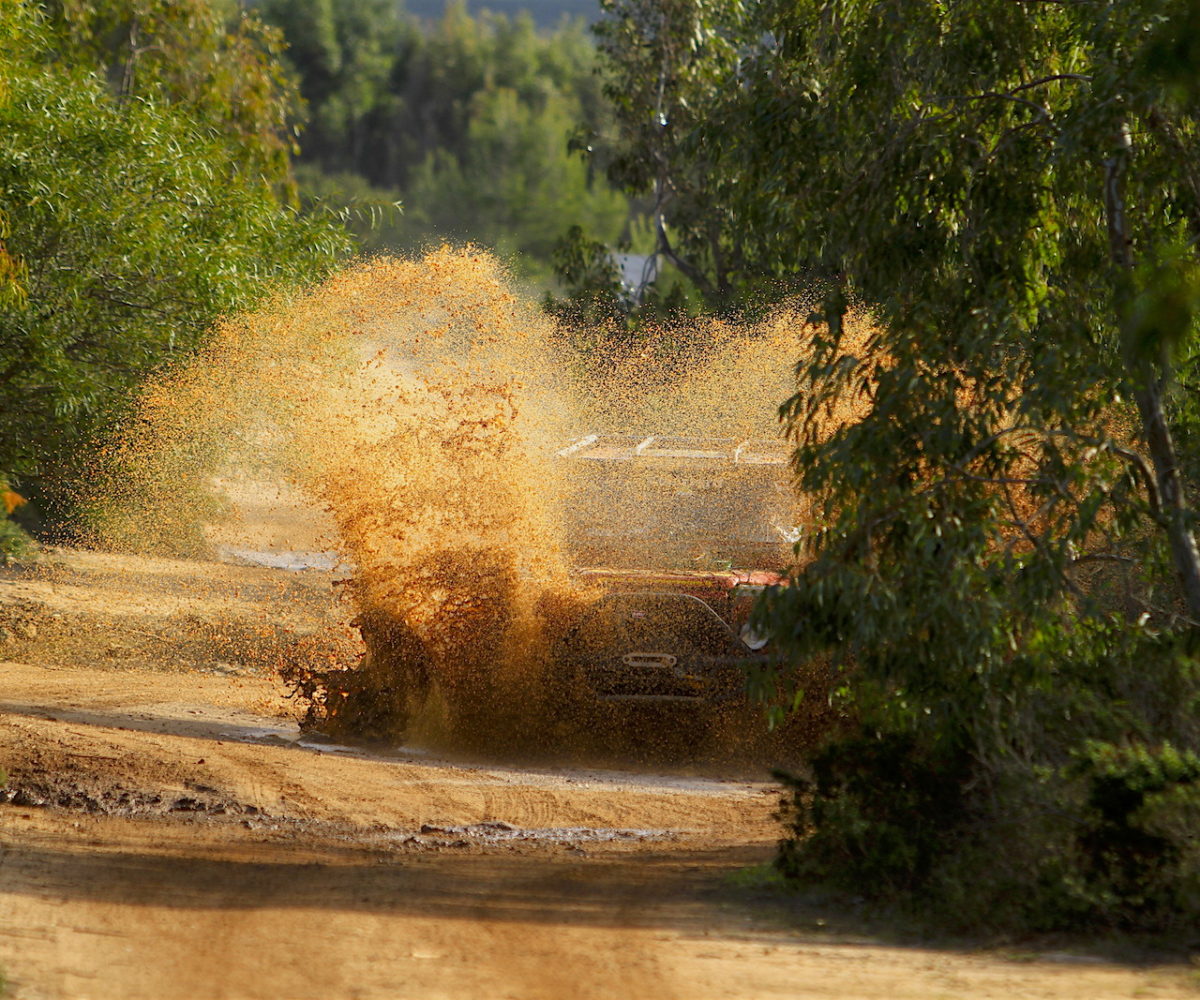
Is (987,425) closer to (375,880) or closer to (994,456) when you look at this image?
(994,456)

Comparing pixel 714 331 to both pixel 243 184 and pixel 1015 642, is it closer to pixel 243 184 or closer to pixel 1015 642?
pixel 243 184

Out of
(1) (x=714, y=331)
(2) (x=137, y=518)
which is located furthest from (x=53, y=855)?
(1) (x=714, y=331)

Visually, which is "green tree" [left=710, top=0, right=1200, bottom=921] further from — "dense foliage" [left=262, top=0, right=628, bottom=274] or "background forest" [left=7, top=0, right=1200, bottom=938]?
"dense foliage" [left=262, top=0, right=628, bottom=274]

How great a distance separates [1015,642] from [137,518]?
16.9 meters

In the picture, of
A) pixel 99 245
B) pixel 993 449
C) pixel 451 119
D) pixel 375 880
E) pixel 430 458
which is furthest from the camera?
pixel 451 119

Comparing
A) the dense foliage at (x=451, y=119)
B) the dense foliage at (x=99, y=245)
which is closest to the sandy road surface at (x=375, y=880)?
the dense foliage at (x=99, y=245)

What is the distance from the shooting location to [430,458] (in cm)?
1324

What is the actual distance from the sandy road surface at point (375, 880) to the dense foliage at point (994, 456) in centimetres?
72

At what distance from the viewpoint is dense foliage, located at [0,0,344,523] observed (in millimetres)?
14289

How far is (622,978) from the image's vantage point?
6.39 m

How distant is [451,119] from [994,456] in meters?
103

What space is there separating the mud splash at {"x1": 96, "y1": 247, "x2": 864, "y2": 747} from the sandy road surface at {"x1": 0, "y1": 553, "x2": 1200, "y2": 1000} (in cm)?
64

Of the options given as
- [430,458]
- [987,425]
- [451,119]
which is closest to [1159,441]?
[987,425]

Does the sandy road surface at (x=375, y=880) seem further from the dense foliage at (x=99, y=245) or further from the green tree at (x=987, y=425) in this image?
the dense foliage at (x=99, y=245)
